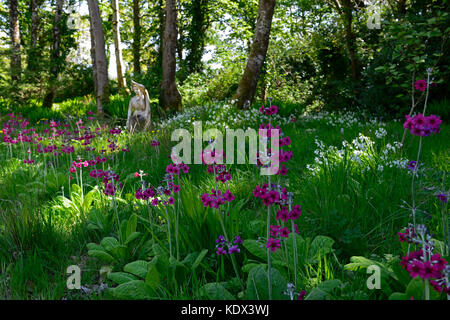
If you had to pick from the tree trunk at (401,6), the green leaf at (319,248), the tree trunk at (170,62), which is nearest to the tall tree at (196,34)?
the tree trunk at (170,62)

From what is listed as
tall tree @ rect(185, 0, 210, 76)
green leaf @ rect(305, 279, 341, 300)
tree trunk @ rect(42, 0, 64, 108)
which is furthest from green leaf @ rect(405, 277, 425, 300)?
tall tree @ rect(185, 0, 210, 76)

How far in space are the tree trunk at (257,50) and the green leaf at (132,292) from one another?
22.5ft

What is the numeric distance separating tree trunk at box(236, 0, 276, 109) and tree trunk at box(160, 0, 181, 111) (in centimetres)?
258

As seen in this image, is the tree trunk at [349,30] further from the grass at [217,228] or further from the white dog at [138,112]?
the grass at [217,228]

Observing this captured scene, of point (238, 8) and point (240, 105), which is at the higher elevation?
point (238, 8)

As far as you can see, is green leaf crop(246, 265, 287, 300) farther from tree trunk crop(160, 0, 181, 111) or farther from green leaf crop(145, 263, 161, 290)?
tree trunk crop(160, 0, 181, 111)

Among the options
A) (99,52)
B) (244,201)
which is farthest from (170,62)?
(244,201)

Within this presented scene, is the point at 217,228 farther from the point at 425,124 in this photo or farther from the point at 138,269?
the point at 425,124

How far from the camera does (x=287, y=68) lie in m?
18.9

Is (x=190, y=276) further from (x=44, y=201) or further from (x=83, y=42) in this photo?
(x=83, y=42)

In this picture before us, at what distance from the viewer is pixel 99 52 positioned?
1062 centimetres
